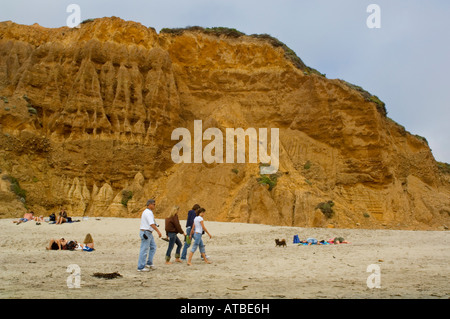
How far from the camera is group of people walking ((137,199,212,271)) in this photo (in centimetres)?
926

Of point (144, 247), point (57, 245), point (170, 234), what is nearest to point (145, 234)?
point (144, 247)

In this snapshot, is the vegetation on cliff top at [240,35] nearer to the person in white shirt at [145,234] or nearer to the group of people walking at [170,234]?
the group of people walking at [170,234]

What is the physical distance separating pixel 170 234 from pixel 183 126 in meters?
27.4

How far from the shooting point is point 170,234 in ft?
35.7

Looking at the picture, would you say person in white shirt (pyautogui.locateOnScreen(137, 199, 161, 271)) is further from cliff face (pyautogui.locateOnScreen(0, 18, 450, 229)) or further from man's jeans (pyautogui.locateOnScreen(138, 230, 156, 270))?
cliff face (pyautogui.locateOnScreen(0, 18, 450, 229))

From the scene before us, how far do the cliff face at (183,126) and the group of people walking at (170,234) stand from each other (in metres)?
16.7

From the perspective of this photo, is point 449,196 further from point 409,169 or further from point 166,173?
point 166,173

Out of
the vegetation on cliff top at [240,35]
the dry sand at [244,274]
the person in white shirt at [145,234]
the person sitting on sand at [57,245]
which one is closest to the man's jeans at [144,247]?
the person in white shirt at [145,234]

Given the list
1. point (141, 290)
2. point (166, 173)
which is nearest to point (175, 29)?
point (166, 173)

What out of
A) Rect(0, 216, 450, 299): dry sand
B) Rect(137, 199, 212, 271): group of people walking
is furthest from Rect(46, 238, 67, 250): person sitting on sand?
Rect(137, 199, 212, 271): group of people walking

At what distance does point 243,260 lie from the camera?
11.5 m

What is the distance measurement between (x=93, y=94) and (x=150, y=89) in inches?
193

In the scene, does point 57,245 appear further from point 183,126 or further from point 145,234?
point 183,126

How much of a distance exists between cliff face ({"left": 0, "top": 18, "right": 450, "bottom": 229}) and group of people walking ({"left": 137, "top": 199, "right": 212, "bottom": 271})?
16.7 meters
